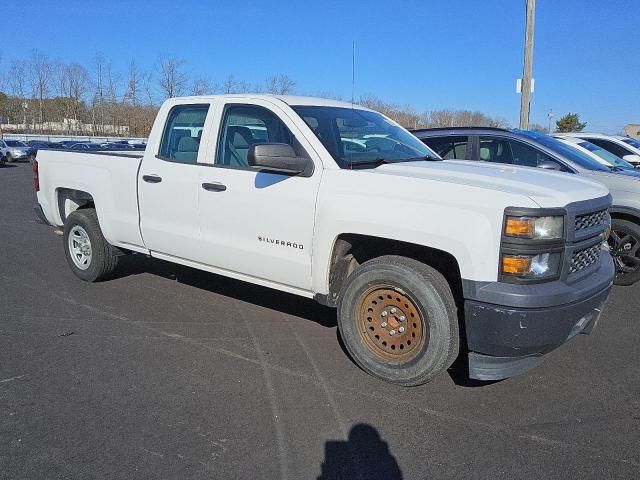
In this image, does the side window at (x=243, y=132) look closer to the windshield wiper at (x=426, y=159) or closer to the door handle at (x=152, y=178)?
the door handle at (x=152, y=178)

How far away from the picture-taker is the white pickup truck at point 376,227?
330 cm

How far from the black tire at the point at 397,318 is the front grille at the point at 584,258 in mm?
809

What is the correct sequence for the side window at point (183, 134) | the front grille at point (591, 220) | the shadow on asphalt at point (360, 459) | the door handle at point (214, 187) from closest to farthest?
the shadow on asphalt at point (360, 459) → the front grille at point (591, 220) → the door handle at point (214, 187) → the side window at point (183, 134)

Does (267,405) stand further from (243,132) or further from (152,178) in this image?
(152,178)

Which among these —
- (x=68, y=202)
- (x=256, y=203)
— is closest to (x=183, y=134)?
(x=256, y=203)

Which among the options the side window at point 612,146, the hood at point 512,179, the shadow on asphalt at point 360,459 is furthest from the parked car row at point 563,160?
the side window at point 612,146

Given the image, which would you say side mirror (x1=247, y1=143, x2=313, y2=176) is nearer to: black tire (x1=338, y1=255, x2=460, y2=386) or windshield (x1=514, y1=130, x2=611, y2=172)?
black tire (x1=338, y1=255, x2=460, y2=386)

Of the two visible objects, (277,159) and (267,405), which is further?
(277,159)

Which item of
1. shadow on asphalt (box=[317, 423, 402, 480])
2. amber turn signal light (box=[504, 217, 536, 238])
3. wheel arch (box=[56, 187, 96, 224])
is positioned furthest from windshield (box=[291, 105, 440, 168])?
wheel arch (box=[56, 187, 96, 224])

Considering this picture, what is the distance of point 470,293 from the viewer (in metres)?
3.35

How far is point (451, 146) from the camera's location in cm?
745

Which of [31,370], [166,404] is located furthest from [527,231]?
[31,370]

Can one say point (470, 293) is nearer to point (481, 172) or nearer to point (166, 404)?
point (481, 172)

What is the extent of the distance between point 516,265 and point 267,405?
5.86ft
